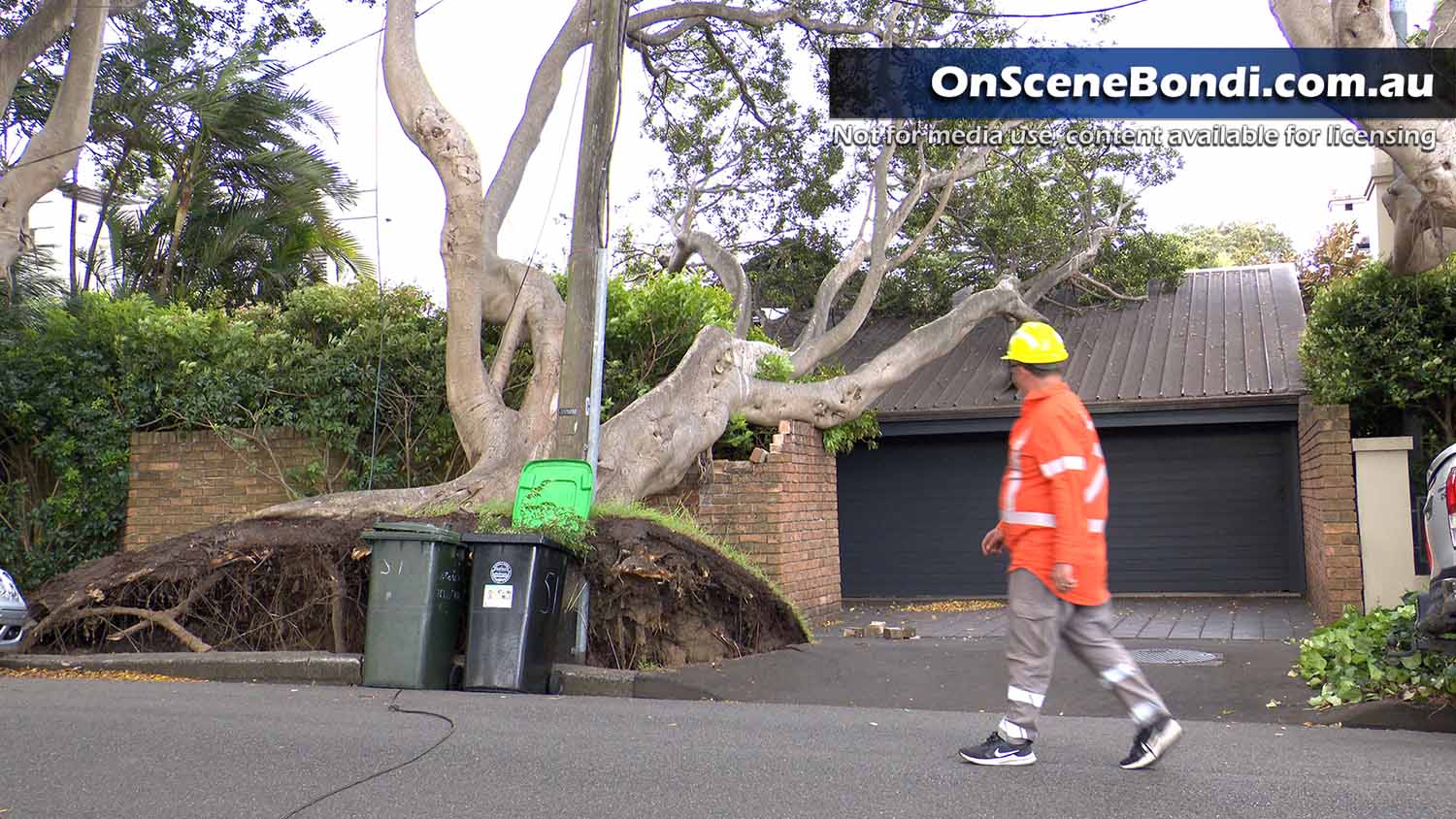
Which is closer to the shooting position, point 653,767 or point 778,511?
point 653,767

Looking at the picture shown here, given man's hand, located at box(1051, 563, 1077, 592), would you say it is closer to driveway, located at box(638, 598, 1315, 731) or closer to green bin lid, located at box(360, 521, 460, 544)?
driveway, located at box(638, 598, 1315, 731)

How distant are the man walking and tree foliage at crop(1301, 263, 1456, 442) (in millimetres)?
7753

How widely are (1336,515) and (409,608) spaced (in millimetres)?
8374

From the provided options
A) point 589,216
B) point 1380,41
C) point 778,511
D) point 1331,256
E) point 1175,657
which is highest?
point 1331,256

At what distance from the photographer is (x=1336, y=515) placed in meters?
11.5

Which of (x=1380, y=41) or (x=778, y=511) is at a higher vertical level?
(x=1380, y=41)

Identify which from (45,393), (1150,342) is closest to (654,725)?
(45,393)

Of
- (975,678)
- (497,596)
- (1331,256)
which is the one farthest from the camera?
(1331,256)

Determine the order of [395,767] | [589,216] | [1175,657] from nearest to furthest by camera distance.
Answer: [395,767] → [1175,657] → [589,216]

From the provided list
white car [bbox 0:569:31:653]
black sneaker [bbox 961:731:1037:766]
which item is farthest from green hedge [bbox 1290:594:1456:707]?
white car [bbox 0:569:31:653]

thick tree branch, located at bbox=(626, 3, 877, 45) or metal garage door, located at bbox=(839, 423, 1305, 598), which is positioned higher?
thick tree branch, located at bbox=(626, 3, 877, 45)

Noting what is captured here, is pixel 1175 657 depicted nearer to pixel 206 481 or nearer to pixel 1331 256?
pixel 206 481

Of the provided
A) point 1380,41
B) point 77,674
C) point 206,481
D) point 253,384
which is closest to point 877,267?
point 1380,41

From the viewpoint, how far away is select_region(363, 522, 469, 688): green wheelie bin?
8227 mm
